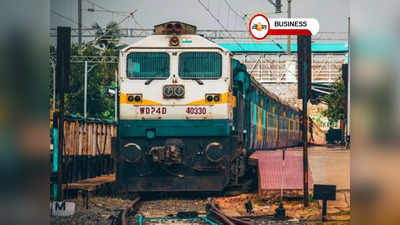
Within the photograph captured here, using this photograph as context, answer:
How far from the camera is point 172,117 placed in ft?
20.7

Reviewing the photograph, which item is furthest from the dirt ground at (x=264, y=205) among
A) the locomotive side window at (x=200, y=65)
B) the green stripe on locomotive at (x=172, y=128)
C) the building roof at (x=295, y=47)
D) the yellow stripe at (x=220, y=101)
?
the locomotive side window at (x=200, y=65)

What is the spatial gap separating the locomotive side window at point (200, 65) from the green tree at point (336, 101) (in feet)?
5.06

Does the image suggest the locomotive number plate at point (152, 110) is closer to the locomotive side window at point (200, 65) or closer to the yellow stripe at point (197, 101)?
the yellow stripe at point (197, 101)

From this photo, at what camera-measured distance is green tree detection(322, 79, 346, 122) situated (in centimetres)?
499

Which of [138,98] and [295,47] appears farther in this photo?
[138,98]

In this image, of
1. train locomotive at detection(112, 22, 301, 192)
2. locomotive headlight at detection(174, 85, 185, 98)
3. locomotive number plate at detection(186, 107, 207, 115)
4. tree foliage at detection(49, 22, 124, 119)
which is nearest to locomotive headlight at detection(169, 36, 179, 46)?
train locomotive at detection(112, 22, 301, 192)

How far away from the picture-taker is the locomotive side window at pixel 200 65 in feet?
20.5

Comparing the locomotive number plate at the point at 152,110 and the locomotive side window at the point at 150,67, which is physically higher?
the locomotive side window at the point at 150,67

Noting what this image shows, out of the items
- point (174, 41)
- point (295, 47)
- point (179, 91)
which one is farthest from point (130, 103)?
point (295, 47)

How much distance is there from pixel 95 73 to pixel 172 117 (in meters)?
1.26

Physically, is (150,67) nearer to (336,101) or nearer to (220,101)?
(220,101)

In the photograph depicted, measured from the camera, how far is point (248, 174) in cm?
662
